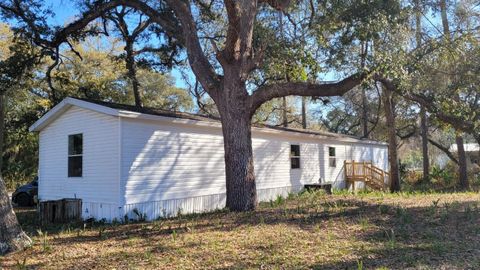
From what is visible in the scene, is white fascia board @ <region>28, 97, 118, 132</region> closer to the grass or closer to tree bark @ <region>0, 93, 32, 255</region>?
the grass

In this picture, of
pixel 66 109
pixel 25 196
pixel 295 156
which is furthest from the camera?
pixel 295 156

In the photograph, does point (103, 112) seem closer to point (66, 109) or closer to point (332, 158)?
point (66, 109)

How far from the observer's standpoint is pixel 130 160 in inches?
459

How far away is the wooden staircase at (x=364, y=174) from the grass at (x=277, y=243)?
36.7 ft

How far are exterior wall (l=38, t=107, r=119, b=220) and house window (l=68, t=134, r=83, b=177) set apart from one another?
6.3 inches

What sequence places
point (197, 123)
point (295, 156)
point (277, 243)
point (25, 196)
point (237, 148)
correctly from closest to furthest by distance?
point (277, 243)
point (237, 148)
point (197, 123)
point (25, 196)
point (295, 156)

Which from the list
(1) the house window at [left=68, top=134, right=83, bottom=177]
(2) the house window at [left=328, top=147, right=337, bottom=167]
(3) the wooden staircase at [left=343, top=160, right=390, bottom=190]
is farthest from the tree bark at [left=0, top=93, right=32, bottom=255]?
(3) the wooden staircase at [left=343, top=160, right=390, bottom=190]

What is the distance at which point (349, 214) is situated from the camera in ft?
33.6

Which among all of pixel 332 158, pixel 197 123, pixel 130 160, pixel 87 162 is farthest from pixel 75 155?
pixel 332 158

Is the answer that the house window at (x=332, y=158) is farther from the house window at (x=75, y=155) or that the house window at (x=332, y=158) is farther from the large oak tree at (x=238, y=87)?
the house window at (x=75, y=155)

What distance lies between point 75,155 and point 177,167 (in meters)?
3.25

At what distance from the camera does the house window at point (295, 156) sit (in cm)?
1867

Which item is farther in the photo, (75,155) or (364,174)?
(364,174)

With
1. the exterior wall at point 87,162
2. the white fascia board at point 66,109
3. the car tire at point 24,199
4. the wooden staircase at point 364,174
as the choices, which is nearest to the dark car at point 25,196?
the car tire at point 24,199
